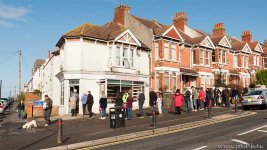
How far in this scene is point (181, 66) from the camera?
36062 millimetres

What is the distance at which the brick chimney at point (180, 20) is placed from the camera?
41.6 metres

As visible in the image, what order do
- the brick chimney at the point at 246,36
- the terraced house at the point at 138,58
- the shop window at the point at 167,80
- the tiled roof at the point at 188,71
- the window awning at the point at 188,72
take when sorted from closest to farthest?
the terraced house at the point at 138,58 < the shop window at the point at 167,80 < the window awning at the point at 188,72 < the tiled roof at the point at 188,71 < the brick chimney at the point at 246,36

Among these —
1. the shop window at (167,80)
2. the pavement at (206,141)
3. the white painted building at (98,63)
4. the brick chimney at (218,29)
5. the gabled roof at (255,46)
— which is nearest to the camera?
the pavement at (206,141)

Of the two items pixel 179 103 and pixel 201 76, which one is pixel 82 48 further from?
pixel 201 76

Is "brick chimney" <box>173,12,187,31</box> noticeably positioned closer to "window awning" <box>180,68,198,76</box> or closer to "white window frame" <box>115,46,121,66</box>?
"window awning" <box>180,68,198,76</box>

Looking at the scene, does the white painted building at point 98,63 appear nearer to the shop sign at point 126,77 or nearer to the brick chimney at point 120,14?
the shop sign at point 126,77

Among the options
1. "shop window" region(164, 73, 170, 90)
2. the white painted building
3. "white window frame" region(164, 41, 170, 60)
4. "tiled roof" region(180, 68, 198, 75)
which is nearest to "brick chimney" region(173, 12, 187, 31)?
"tiled roof" region(180, 68, 198, 75)

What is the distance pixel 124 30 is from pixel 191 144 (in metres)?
19.2

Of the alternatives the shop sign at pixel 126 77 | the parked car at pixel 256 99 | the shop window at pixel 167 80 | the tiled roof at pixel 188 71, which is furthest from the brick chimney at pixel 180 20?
the parked car at pixel 256 99

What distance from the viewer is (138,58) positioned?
102 ft

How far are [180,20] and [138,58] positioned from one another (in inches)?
518

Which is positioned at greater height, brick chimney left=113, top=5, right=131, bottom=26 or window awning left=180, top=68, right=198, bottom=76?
brick chimney left=113, top=5, right=131, bottom=26

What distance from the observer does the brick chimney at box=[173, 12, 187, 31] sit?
41.6 m

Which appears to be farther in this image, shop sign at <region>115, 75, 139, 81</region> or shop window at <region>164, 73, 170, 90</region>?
shop window at <region>164, 73, 170, 90</region>
